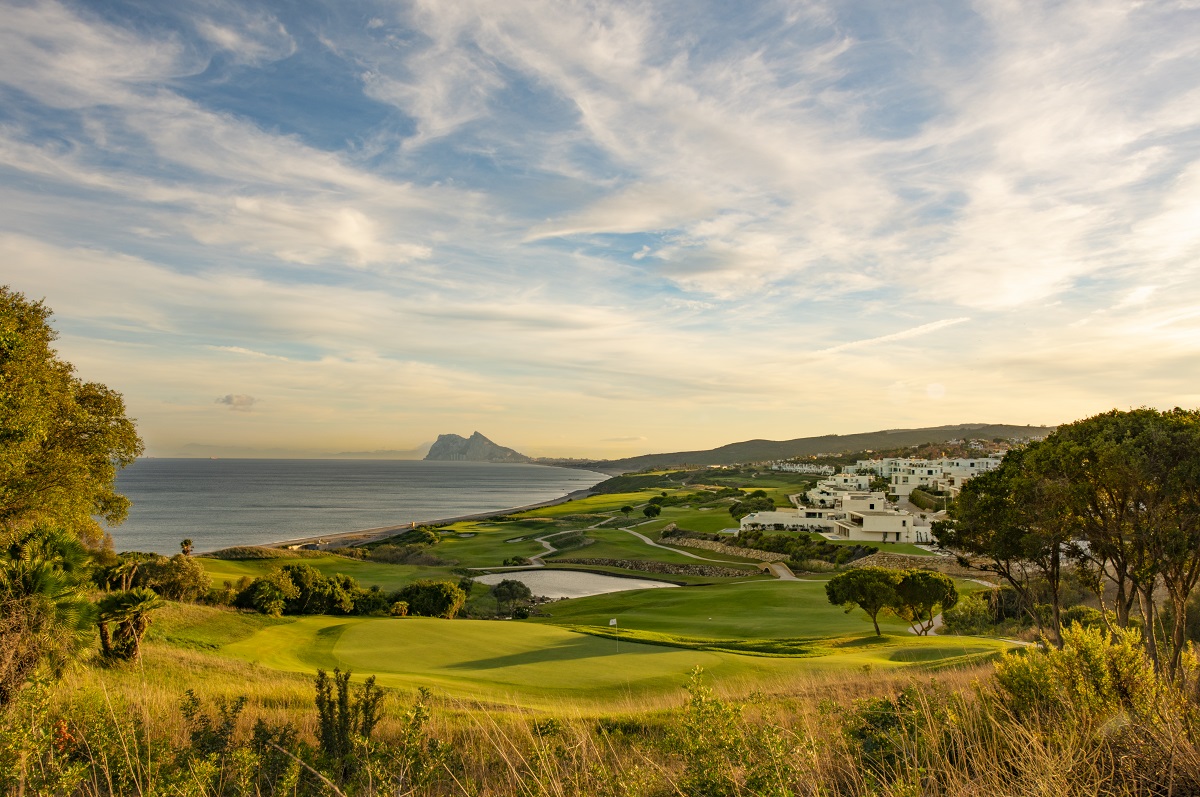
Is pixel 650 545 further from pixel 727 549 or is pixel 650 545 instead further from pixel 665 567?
pixel 665 567

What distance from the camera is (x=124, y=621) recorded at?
15266 millimetres

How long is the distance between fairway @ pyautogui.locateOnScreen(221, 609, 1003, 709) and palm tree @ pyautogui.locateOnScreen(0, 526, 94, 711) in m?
6.61

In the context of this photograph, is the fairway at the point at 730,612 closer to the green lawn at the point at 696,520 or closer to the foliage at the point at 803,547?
the foliage at the point at 803,547

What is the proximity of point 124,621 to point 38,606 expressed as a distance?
787 centimetres

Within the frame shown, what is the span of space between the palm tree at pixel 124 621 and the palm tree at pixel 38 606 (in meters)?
5.93

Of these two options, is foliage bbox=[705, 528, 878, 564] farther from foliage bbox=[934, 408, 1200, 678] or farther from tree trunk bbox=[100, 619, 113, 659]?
tree trunk bbox=[100, 619, 113, 659]

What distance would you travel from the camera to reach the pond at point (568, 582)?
54719mm

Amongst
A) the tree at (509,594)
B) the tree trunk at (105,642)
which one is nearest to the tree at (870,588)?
the tree at (509,594)

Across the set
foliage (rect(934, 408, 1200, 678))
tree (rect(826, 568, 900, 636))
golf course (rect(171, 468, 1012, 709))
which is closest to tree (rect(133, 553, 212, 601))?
golf course (rect(171, 468, 1012, 709))

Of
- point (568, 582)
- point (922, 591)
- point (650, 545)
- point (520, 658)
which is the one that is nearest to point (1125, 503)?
point (520, 658)

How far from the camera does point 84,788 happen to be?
6.00 m

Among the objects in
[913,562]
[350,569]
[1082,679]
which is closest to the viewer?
[1082,679]

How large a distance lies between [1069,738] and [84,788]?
860cm

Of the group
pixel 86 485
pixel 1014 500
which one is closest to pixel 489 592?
pixel 86 485
